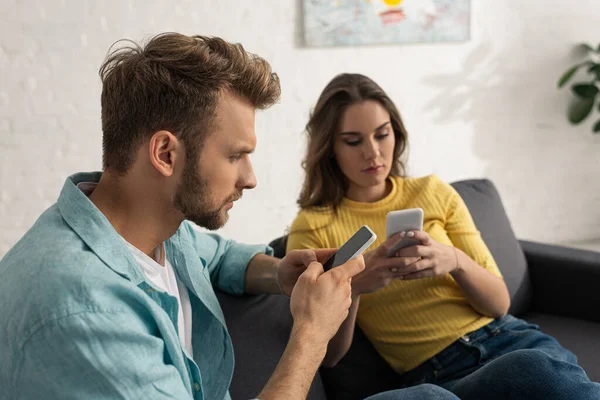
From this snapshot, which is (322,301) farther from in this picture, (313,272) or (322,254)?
(322,254)

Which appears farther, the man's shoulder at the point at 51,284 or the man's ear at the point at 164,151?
the man's ear at the point at 164,151

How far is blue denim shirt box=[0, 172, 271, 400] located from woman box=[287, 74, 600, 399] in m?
0.76

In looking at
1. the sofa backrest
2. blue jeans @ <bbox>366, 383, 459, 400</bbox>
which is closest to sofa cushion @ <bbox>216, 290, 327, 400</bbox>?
the sofa backrest

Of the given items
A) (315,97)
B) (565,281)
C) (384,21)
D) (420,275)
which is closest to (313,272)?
(420,275)

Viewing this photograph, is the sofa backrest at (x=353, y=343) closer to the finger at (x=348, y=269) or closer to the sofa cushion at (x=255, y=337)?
the sofa cushion at (x=255, y=337)

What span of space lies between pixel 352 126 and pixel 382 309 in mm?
519

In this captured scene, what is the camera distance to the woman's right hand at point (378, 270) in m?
1.84

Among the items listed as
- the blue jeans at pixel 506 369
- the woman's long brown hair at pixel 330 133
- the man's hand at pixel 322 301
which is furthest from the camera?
the woman's long brown hair at pixel 330 133

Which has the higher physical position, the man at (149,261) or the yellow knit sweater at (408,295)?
the man at (149,261)

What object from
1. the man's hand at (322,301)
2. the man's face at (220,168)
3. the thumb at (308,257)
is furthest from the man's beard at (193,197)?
the thumb at (308,257)

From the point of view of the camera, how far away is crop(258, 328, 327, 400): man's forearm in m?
1.25

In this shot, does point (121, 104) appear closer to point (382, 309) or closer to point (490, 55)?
point (382, 309)

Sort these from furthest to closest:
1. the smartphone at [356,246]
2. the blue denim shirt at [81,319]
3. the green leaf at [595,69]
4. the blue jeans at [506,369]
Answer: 1. the green leaf at [595,69]
2. the blue jeans at [506,369]
3. the smartphone at [356,246]
4. the blue denim shirt at [81,319]

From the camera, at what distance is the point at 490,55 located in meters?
4.25
